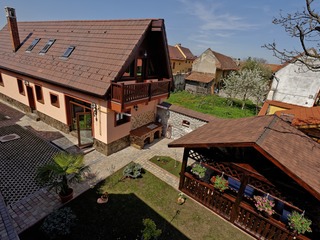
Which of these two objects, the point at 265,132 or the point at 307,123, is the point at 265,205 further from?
the point at 307,123

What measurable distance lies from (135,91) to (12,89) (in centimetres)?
1389

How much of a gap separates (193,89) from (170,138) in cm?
2090

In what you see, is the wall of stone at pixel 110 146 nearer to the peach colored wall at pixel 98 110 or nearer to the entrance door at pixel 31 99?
the peach colored wall at pixel 98 110

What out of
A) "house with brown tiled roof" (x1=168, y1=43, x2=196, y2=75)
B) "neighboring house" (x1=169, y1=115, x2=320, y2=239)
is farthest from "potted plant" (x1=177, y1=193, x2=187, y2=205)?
"house with brown tiled roof" (x1=168, y1=43, x2=196, y2=75)

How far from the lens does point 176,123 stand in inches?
558

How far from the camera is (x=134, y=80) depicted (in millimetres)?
12094

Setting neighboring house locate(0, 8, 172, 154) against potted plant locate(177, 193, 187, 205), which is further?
neighboring house locate(0, 8, 172, 154)

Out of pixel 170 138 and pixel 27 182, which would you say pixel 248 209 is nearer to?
pixel 170 138

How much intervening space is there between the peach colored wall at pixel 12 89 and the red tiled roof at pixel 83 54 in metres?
1.36

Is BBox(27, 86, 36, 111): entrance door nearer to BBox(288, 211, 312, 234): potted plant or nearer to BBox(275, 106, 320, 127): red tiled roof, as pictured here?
BBox(275, 106, 320, 127): red tiled roof

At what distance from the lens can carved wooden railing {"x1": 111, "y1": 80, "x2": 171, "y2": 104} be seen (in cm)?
947

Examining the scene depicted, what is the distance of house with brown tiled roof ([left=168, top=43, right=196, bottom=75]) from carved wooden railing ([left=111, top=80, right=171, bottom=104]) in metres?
30.8

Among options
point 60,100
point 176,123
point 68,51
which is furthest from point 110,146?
point 68,51

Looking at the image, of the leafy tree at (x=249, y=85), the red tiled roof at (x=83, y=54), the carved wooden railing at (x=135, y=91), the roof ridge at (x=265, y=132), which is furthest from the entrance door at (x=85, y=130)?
the leafy tree at (x=249, y=85)
